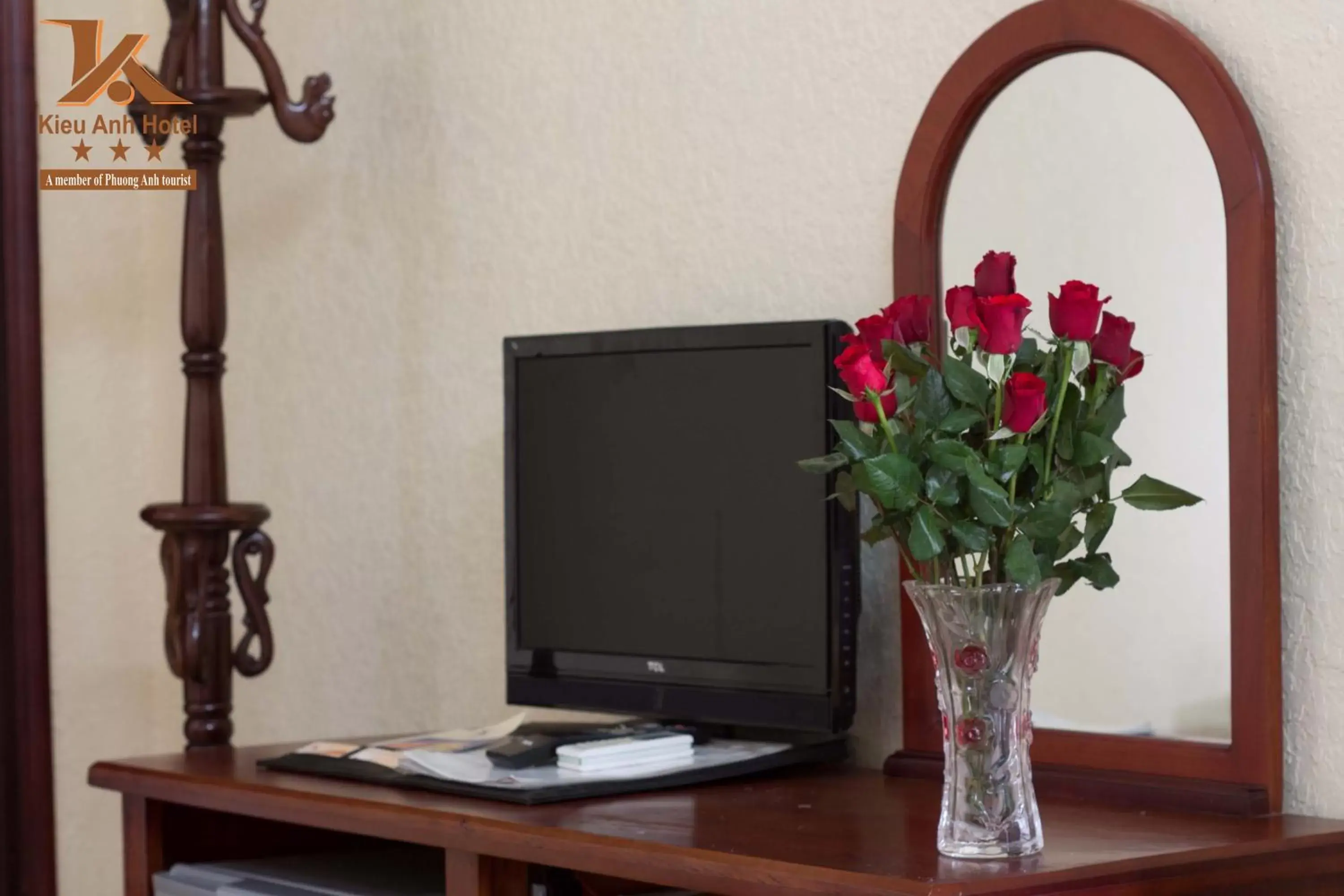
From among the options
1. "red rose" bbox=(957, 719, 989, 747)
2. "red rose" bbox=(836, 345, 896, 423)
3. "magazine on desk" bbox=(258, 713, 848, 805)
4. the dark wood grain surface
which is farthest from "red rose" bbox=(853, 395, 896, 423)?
the dark wood grain surface

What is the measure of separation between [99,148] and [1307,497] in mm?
2096

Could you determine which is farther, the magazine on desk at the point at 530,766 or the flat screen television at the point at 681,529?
the flat screen television at the point at 681,529

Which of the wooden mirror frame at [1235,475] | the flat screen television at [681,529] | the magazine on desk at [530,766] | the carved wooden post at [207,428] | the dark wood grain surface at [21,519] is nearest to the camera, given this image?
the wooden mirror frame at [1235,475]

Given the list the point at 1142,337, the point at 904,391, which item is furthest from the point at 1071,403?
the point at 1142,337

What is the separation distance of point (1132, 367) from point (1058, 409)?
3.2 inches

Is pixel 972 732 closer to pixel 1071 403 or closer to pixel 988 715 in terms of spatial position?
pixel 988 715

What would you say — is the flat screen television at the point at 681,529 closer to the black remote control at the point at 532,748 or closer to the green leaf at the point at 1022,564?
the black remote control at the point at 532,748

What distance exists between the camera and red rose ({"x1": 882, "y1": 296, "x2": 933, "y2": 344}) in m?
1.36

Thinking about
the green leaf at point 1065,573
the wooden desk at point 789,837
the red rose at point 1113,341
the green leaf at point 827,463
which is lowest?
the wooden desk at point 789,837

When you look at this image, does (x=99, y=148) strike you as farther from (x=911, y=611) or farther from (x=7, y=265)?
(x=911, y=611)

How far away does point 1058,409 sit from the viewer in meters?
1.30

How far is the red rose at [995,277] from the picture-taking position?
4.35 ft

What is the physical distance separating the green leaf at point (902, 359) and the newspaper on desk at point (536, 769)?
57 cm

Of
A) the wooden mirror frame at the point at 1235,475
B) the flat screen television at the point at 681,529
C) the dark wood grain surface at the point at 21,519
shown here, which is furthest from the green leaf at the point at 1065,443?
the dark wood grain surface at the point at 21,519
